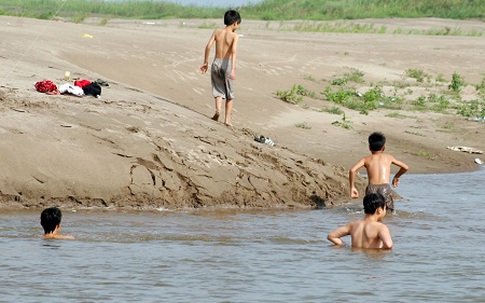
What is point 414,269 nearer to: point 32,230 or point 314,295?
point 314,295

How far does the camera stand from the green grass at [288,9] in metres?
44.2

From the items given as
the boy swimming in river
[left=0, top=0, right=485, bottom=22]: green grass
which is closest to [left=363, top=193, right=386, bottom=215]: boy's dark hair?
the boy swimming in river

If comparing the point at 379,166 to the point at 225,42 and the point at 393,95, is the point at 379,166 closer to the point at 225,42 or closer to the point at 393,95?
the point at 225,42

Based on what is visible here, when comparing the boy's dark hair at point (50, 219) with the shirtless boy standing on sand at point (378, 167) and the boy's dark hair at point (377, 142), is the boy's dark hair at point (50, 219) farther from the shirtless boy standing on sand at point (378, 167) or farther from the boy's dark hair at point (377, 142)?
the boy's dark hair at point (377, 142)

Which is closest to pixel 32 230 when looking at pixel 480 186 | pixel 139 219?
pixel 139 219

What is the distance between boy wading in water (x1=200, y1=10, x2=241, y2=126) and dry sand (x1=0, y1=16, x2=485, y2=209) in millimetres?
412

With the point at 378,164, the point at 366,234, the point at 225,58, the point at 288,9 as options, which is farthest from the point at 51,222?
the point at 288,9

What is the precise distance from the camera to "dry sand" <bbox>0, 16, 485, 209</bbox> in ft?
37.2

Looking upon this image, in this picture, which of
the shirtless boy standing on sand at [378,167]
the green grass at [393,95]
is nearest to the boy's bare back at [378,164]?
the shirtless boy standing on sand at [378,167]

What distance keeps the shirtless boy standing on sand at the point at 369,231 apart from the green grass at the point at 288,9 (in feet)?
108

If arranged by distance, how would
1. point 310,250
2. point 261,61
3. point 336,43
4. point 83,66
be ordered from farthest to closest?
point 336,43
point 261,61
point 83,66
point 310,250

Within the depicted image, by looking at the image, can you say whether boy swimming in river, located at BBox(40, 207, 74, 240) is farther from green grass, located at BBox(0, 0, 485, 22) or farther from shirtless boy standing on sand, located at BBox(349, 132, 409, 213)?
green grass, located at BBox(0, 0, 485, 22)

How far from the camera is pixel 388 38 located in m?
30.9

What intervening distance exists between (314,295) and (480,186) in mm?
7262
